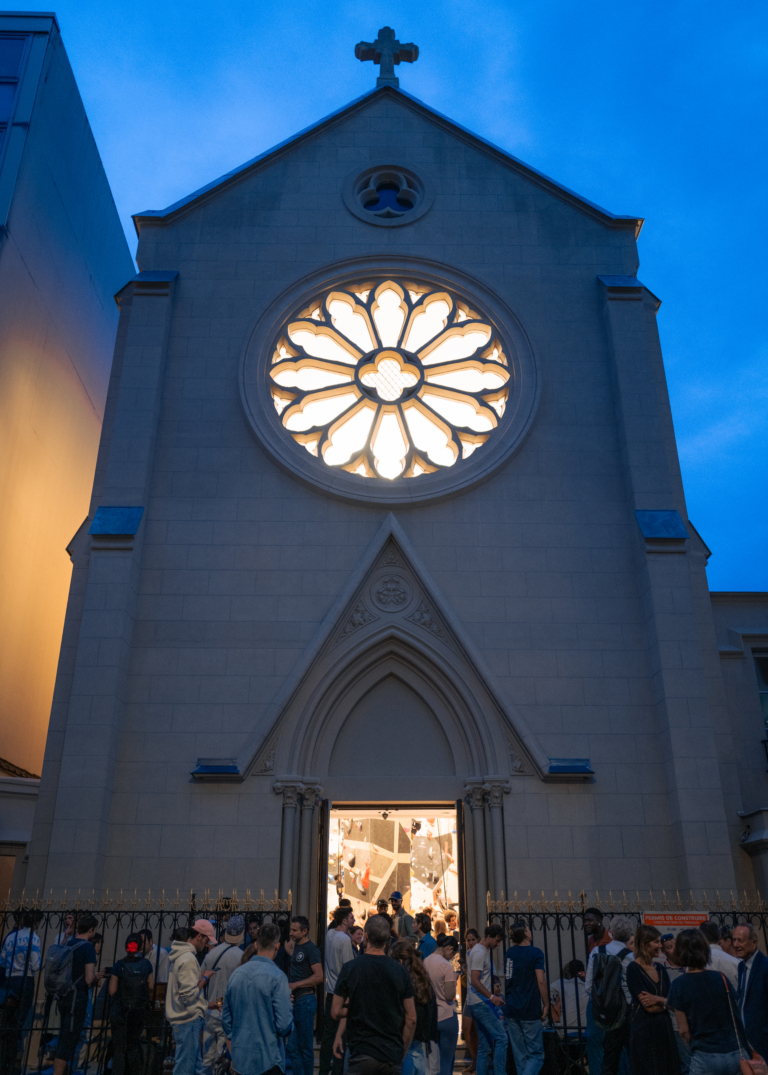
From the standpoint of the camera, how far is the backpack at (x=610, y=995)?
5.91m

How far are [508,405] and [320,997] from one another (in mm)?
8290

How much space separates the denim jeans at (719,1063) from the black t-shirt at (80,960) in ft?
15.0

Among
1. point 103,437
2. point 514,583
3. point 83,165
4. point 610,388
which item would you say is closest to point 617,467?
point 610,388

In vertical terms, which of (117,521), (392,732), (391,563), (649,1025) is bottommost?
(649,1025)

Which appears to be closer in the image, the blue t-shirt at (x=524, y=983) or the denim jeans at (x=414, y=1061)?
the denim jeans at (x=414, y=1061)

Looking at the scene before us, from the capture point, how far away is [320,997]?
29.9 ft

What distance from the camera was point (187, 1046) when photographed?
6.09 meters

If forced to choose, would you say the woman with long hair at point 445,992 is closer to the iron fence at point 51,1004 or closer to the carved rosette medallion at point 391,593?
the iron fence at point 51,1004

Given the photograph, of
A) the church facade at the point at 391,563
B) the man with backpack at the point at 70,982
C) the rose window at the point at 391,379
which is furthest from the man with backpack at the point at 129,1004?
the rose window at the point at 391,379

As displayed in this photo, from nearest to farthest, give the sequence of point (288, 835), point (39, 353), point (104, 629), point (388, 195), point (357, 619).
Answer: point (288, 835) → point (104, 629) → point (357, 619) → point (388, 195) → point (39, 353)

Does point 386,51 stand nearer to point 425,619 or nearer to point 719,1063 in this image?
point 425,619

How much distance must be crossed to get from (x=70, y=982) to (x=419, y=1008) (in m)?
2.74

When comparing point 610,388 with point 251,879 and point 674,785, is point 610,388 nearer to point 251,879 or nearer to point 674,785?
point 674,785

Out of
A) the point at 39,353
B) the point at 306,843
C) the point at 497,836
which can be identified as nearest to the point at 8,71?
the point at 39,353
